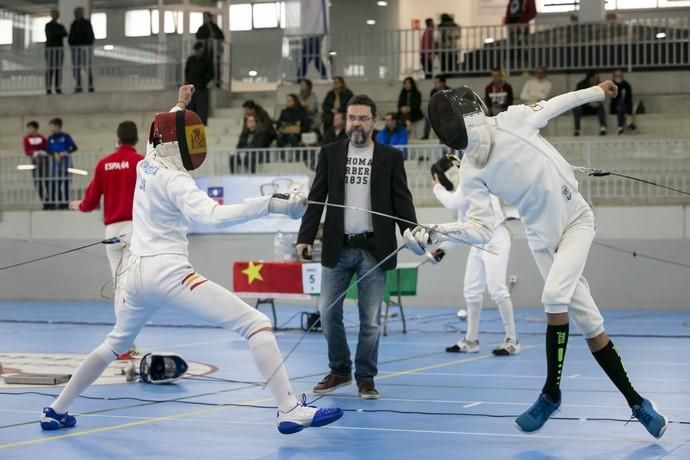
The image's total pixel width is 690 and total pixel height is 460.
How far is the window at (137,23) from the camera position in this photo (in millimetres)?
26547

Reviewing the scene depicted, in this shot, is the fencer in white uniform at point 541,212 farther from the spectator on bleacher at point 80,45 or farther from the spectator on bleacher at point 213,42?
the spectator on bleacher at point 80,45

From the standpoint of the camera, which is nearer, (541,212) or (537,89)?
(541,212)

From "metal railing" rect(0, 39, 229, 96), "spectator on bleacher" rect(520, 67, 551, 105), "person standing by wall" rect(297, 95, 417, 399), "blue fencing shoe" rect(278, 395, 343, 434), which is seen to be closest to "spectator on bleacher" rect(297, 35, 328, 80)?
"metal railing" rect(0, 39, 229, 96)

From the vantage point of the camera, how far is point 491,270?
9195mm

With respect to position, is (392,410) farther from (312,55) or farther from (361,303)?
(312,55)

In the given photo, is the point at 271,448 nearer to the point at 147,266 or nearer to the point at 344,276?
the point at 147,266

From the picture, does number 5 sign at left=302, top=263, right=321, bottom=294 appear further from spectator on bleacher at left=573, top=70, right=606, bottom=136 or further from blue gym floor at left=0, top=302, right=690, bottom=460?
spectator on bleacher at left=573, top=70, right=606, bottom=136

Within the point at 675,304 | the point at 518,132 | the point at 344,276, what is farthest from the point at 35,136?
the point at 518,132

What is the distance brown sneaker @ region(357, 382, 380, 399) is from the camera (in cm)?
679

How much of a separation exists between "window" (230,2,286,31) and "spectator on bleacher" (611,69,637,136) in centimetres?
1042

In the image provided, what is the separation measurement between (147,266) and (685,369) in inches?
179

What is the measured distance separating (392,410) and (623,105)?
1192cm

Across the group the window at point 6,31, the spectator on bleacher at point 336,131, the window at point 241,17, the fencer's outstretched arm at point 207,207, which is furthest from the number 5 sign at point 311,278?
the window at point 6,31

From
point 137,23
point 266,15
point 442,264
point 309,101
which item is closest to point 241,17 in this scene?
point 266,15
